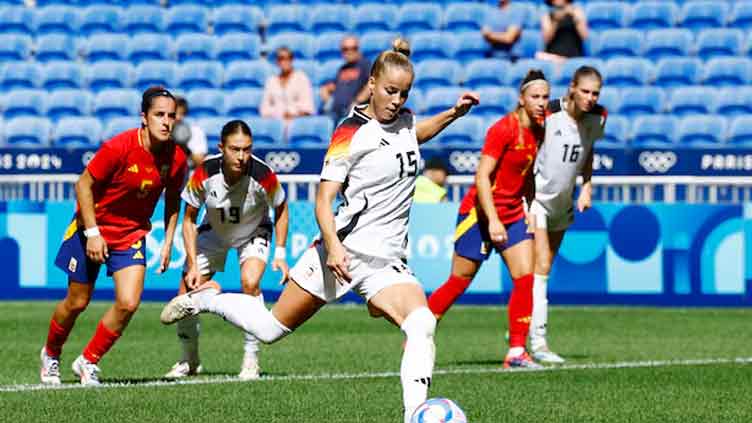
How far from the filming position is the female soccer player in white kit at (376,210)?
765 cm

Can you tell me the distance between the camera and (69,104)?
24.1m

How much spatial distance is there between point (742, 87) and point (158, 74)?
8.95 meters

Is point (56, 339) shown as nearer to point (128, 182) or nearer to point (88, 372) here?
point (88, 372)

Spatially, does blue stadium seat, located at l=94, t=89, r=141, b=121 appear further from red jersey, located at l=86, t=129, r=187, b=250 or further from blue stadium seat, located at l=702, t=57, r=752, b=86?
red jersey, located at l=86, t=129, r=187, b=250

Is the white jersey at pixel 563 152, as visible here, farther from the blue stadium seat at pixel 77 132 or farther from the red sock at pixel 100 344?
the blue stadium seat at pixel 77 132

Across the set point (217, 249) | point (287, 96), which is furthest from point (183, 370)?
point (287, 96)

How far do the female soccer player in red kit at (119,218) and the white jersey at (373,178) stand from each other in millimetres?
2334

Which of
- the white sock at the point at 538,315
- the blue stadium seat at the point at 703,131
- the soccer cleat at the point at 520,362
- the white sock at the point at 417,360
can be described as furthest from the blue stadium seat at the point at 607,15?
the white sock at the point at 417,360

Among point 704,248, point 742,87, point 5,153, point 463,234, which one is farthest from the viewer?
point 742,87

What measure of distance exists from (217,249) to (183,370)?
887 millimetres

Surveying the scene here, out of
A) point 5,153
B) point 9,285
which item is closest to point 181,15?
point 5,153

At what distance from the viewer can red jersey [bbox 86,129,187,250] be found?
9914 mm

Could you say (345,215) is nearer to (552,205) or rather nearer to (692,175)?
(552,205)

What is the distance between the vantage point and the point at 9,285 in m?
18.2
